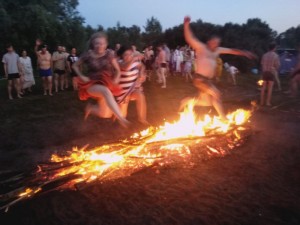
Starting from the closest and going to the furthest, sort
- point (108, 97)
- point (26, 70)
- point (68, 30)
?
point (108, 97) → point (26, 70) → point (68, 30)

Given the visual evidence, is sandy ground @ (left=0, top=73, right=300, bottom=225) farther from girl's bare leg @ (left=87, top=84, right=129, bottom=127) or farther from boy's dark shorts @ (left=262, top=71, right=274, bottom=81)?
boy's dark shorts @ (left=262, top=71, right=274, bottom=81)

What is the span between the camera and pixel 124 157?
5.34m

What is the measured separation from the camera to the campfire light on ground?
14.8 ft

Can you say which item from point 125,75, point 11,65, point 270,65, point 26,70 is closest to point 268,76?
point 270,65

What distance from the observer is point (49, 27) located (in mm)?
20328

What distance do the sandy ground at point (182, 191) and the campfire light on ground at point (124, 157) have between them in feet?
0.42

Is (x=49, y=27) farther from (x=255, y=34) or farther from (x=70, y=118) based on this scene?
(x=255, y=34)

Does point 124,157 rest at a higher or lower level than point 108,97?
lower

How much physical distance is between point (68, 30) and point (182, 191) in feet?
66.1

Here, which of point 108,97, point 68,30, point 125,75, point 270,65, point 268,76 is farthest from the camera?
point 68,30

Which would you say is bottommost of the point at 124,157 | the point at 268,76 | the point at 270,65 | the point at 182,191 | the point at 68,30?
the point at 182,191

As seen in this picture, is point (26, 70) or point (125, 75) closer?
point (125, 75)

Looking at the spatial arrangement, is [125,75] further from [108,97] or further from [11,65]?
[11,65]

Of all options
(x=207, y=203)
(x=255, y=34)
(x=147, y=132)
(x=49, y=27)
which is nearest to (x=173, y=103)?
(x=147, y=132)
